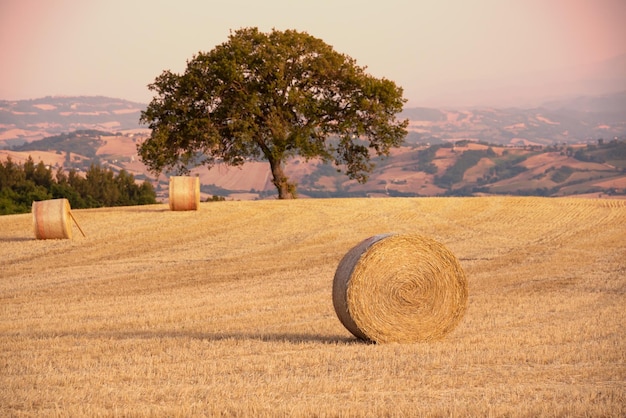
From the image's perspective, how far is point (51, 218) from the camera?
29.9 metres

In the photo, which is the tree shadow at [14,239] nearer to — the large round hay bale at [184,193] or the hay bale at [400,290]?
the large round hay bale at [184,193]

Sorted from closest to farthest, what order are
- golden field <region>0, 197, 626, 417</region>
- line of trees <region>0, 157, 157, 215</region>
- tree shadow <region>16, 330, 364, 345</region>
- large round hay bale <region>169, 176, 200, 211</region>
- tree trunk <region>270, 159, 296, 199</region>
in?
golden field <region>0, 197, 626, 417</region> < tree shadow <region>16, 330, 364, 345</region> < large round hay bale <region>169, 176, 200, 211</region> < tree trunk <region>270, 159, 296, 199</region> < line of trees <region>0, 157, 157, 215</region>

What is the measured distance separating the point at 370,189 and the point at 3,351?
15208 centimetres

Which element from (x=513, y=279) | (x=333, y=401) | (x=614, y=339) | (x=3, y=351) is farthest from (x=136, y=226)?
(x=333, y=401)

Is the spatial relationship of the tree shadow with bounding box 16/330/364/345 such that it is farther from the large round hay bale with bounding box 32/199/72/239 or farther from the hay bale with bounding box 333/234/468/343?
the large round hay bale with bounding box 32/199/72/239

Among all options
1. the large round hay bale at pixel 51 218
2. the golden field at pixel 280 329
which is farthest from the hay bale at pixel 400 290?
the large round hay bale at pixel 51 218

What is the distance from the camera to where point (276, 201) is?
41969 millimetres

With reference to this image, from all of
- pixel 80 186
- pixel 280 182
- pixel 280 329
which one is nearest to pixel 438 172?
pixel 80 186

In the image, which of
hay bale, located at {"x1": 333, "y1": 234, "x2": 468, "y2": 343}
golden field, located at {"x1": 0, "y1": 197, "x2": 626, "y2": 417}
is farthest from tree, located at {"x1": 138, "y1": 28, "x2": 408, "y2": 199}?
hay bale, located at {"x1": 333, "y1": 234, "x2": 468, "y2": 343}

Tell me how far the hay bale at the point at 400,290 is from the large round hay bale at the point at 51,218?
731 inches

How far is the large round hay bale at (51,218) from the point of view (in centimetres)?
2973

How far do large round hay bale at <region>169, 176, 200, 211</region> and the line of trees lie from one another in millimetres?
29704

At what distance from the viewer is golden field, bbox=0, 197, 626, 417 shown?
8.85 metres

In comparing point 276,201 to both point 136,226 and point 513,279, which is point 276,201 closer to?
point 136,226
